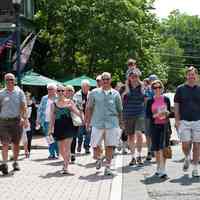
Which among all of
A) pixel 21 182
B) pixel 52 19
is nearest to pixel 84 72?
pixel 52 19

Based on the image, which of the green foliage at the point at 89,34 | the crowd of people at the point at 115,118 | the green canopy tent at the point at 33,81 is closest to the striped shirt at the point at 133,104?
the crowd of people at the point at 115,118

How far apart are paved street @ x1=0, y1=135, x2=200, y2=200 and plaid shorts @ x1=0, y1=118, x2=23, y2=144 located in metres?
0.65

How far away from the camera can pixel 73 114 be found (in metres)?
11.6

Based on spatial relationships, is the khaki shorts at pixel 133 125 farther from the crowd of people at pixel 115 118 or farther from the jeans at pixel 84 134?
the jeans at pixel 84 134

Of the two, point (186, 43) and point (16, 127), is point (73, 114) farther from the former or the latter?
point (186, 43)

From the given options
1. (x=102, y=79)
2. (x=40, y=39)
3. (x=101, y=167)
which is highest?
(x=40, y=39)

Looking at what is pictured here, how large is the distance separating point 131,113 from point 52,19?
70.7 feet

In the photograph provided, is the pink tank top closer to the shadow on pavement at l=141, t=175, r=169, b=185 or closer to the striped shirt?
the shadow on pavement at l=141, t=175, r=169, b=185

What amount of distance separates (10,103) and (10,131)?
0.54 meters

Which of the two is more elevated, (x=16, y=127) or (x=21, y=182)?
(x=16, y=127)

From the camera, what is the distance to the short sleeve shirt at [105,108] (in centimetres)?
1116

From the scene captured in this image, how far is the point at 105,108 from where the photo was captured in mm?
11156

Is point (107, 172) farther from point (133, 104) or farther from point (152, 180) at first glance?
point (133, 104)

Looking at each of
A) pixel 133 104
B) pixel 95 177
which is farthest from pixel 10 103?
pixel 133 104
